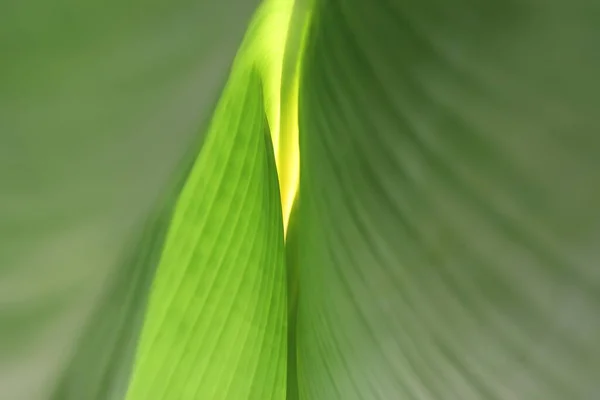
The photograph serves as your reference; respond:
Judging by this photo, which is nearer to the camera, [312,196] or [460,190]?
[460,190]

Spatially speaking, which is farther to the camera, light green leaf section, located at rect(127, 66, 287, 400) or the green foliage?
light green leaf section, located at rect(127, 66, 287, 400)

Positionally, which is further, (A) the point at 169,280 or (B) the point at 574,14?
(A) the point at 169,280

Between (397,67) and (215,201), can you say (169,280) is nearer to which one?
(215,201)

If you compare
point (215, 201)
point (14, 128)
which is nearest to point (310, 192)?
point (215, 201)
